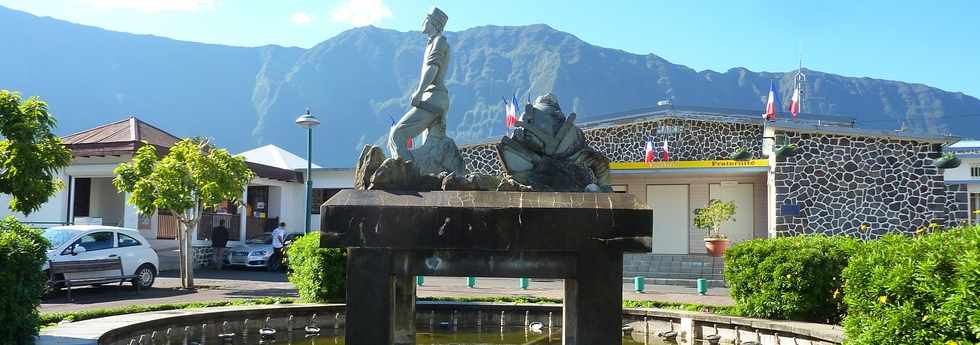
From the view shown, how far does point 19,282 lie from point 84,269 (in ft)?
31.0

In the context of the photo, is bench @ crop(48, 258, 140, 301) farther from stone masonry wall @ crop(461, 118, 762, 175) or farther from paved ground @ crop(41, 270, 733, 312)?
stone masonry wall @ crop(461, 118, 762, 175)

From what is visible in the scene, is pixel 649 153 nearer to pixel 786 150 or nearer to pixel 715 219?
pixel 715 219

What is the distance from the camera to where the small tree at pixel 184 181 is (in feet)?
50.4

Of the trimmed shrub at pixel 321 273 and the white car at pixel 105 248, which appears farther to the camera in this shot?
the white car at pixel 105 248

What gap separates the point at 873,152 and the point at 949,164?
6.53 ft

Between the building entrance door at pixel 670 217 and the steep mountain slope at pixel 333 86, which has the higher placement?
the steep mountain slope at pixel 333 86

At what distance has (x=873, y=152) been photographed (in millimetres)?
22469

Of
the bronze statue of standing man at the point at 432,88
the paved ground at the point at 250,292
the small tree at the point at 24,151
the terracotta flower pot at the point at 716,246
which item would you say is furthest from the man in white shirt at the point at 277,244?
the bronze statue of standing man at the point at 432,88

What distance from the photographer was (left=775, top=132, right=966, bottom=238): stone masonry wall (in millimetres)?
22281

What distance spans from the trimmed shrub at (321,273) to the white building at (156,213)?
1196cm

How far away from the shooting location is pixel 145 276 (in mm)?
15977

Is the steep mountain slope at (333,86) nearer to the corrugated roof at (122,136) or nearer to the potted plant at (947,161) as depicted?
the corrugated roof at (122,136)

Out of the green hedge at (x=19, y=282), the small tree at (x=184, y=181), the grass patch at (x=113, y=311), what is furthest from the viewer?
the small tree at (x=184, y=181)

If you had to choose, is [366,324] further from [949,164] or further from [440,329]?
[949,164]
